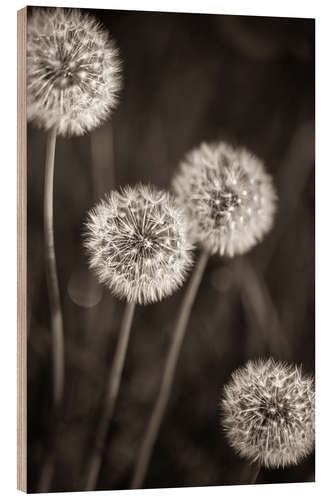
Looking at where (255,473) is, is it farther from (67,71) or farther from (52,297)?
(67,71)

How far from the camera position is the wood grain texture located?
397 cm

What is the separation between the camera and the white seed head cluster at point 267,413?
4.25 metres

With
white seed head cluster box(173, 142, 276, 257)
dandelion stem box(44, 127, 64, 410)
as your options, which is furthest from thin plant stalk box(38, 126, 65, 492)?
A: white seed head cluster box(173, 142, 276, 257)

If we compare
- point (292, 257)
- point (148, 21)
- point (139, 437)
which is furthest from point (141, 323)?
point (148, 21)

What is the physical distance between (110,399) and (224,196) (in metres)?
0.96

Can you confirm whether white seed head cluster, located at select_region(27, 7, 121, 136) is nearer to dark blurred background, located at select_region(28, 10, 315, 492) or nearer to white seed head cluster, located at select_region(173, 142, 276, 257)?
dark blurred background, located at select_region(28, 10, 315, 492)

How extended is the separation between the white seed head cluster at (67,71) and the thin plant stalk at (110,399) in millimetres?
795

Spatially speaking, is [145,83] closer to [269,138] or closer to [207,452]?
[269,138]

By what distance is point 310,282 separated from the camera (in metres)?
4.36

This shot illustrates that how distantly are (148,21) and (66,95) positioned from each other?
1.60ft

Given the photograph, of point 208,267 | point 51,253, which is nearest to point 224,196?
point 208,267

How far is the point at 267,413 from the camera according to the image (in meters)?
4.27

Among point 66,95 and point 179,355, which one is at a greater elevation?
point 66,95

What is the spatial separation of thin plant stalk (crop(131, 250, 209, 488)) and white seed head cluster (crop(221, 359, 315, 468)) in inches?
10.5
